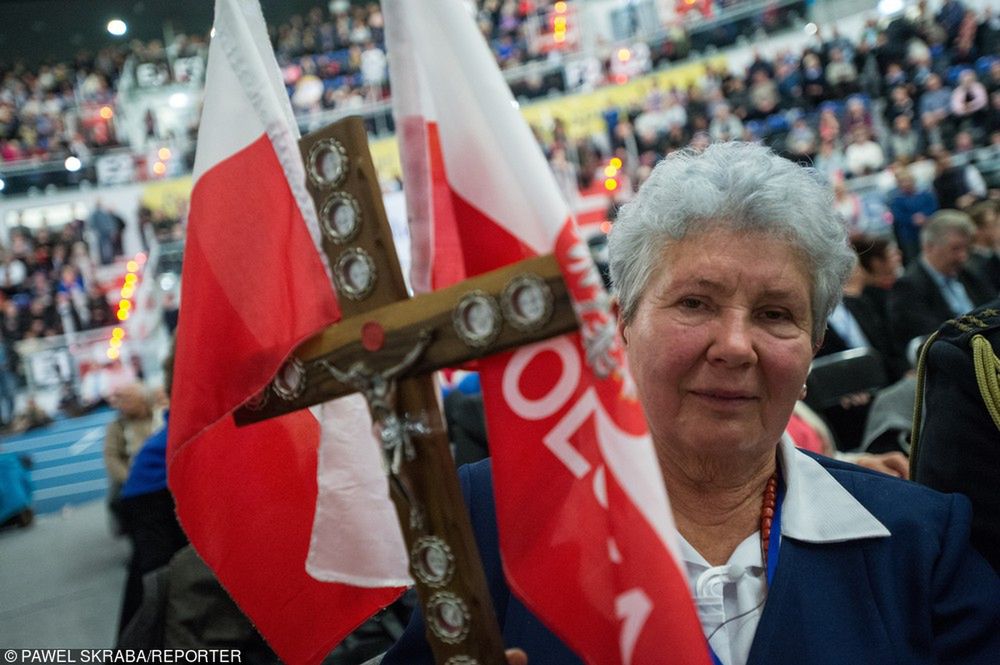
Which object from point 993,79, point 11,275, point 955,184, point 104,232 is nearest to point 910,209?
point 955,184

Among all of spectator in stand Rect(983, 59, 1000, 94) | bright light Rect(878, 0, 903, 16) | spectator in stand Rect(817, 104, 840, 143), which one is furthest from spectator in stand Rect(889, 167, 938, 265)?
bright light Rect(878, 0, 903, 16)

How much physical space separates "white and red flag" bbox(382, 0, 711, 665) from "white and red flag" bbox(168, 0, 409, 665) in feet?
0.57

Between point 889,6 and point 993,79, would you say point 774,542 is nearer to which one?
point 993,79

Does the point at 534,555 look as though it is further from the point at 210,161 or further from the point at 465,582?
the point at 210,161

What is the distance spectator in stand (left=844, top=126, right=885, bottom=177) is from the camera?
10508 mm

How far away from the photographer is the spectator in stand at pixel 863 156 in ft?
34.5

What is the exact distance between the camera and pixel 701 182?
47.4 inches

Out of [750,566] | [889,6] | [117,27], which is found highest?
[117,27]

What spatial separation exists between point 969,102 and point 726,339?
10.9m

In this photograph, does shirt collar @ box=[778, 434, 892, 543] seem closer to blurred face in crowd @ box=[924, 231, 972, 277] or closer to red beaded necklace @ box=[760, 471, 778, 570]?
red beaded necklace @ box=[760, 471, 778, 570]

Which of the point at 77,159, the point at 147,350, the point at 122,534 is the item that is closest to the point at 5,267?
the point at 77,159

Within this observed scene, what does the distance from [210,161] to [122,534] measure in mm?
3987

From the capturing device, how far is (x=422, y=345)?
885mm

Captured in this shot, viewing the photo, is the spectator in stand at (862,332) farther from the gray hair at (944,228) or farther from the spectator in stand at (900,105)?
the spectator in stand at (900,105)
